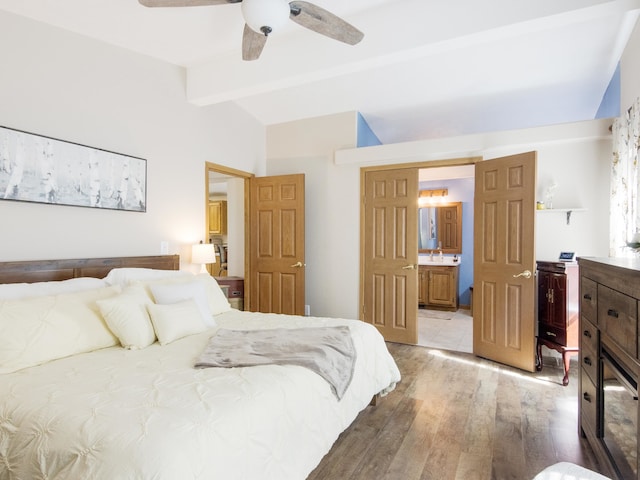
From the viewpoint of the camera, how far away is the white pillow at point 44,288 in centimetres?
208

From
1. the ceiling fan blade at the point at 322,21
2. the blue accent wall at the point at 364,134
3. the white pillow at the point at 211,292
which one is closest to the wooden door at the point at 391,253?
the blue accent wall at the point at 364,134

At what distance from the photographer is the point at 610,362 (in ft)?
5.32

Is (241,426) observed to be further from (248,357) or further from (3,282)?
(3,282)

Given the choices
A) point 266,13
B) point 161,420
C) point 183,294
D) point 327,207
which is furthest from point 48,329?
point 327,207

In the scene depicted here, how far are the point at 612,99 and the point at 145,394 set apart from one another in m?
4.41

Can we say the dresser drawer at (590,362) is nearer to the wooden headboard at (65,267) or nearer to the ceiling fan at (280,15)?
the ceiling fan at (280,15)

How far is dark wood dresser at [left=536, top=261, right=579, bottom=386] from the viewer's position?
10.1 ft

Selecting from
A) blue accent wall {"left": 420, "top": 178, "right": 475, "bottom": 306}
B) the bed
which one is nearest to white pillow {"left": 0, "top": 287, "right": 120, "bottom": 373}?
the bed

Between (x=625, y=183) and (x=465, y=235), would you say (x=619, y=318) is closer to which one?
(x=625, y=183)

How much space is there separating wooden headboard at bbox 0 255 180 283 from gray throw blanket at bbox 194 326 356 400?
1251 mm

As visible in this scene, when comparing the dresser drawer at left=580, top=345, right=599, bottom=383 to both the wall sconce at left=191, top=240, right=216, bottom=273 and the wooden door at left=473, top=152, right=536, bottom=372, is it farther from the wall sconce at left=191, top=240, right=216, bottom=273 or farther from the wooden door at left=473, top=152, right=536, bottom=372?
the wall sconce at left=191, top=240, right=216, bottom=273

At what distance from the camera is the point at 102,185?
9.47 ft

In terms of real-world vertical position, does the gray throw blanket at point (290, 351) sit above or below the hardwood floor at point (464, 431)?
above

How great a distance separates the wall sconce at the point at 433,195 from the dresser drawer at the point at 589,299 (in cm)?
464
